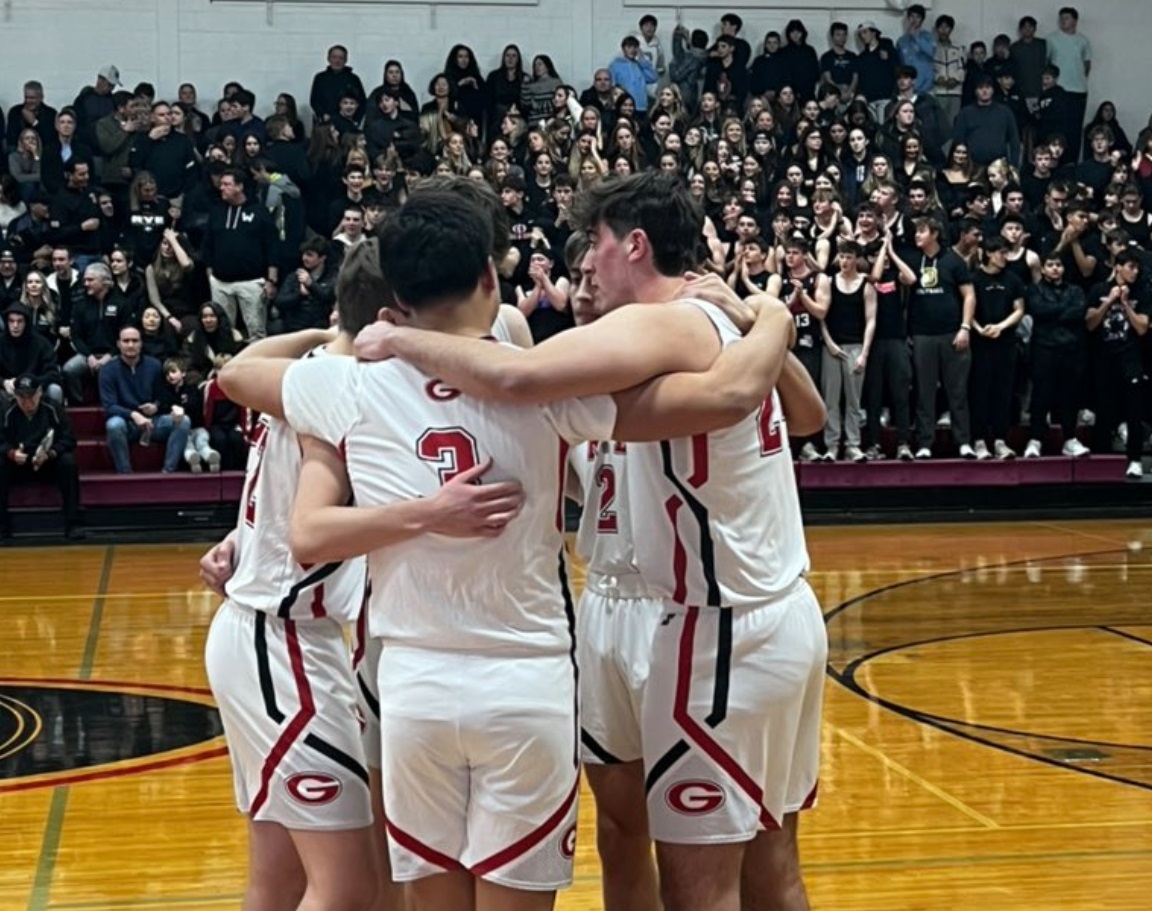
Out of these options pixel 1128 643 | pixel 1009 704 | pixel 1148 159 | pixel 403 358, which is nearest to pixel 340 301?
pixel 403 358

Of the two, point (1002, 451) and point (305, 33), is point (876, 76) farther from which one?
point (305, 33)

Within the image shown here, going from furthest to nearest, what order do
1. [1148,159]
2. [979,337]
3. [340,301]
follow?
[1148,159], [979,337], [340,301]

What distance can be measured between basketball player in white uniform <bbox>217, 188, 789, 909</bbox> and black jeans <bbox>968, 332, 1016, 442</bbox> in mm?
13686

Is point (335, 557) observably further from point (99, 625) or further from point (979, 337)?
point (979, 337)

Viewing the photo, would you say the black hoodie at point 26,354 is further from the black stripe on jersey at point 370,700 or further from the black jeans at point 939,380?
the black stripe on jersey at point 370,700

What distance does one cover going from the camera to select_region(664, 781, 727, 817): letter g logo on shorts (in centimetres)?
371

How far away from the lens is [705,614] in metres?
3.78

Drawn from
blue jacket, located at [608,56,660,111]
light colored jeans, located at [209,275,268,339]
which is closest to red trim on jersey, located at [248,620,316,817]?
light colored jeans, located at [209,275,268,339]

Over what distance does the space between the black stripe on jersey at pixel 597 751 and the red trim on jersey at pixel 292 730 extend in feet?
2.07

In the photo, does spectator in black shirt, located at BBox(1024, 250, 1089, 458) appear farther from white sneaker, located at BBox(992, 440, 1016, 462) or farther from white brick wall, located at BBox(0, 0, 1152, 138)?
white brick wall, located at BBox(0, 0, 1152, 138)

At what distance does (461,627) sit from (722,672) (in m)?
0.71

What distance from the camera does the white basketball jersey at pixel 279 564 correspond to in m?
3.88

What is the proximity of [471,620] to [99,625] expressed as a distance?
786cm

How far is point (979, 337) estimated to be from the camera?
16.5m
